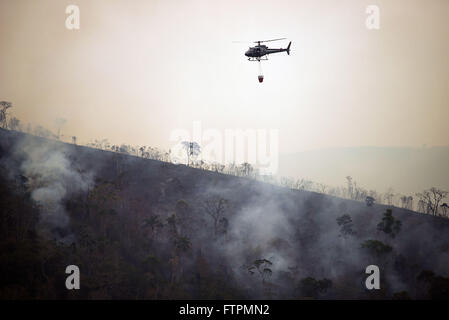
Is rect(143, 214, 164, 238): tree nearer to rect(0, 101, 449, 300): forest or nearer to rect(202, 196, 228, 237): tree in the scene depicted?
rect(0, 101, 449, 300): forest

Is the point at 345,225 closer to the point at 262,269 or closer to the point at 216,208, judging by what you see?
the point at 262,269

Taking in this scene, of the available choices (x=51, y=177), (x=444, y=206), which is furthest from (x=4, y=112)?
(x=444, y=206)

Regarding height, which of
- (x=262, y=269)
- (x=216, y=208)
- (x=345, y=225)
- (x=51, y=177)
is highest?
(x=51, y=177)

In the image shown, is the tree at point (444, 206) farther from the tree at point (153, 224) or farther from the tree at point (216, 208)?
the tree at point (153, 224)

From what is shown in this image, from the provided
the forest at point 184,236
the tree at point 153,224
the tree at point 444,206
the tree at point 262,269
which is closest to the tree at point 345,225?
the forest at point 184,236

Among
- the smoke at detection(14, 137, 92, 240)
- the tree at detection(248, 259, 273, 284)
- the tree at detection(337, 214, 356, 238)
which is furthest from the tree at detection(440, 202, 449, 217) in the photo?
the smoke at detection(14, 137, 92, 240)
